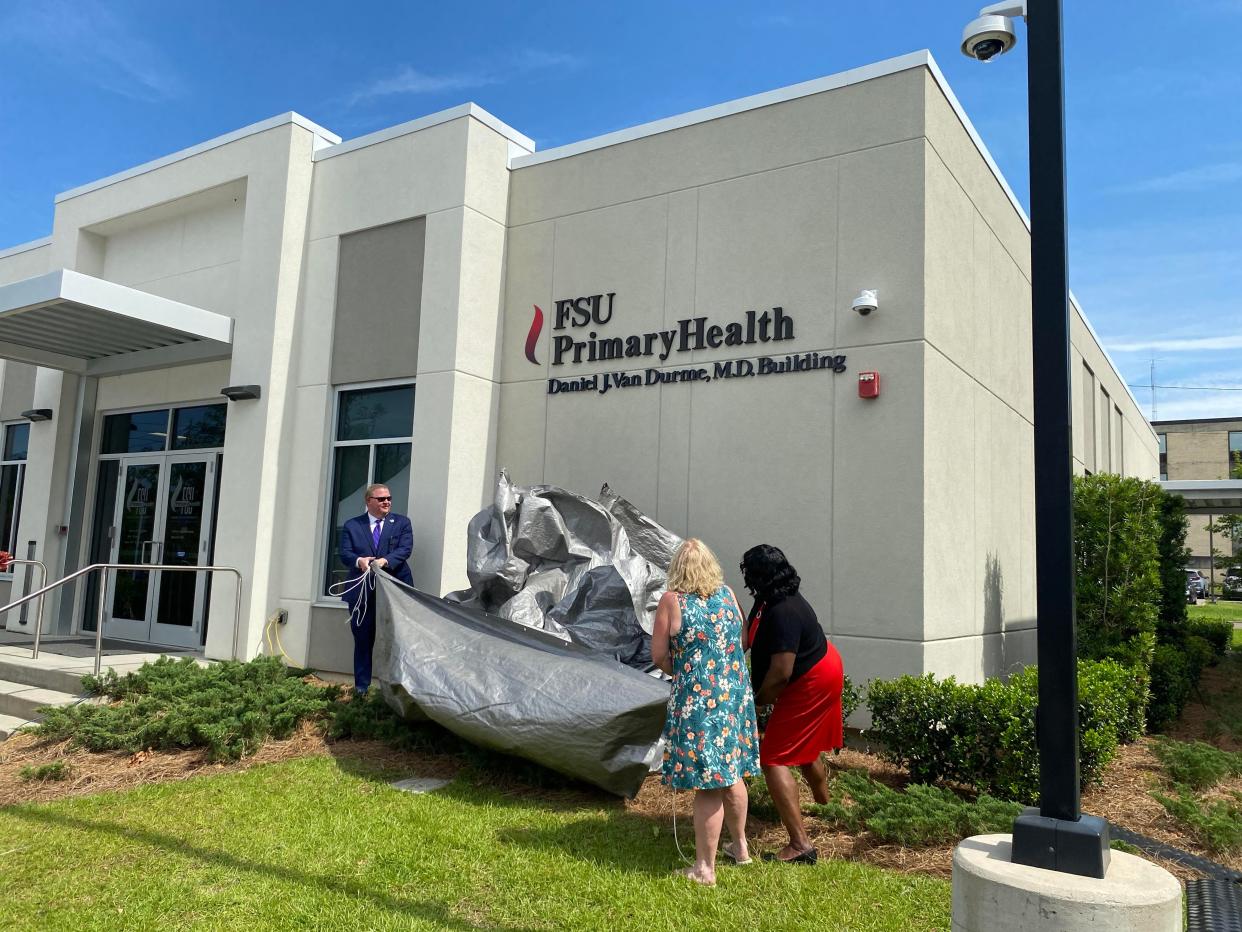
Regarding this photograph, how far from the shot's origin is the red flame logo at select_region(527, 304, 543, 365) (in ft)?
33.0

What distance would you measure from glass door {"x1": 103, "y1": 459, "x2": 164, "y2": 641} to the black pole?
11.4 m

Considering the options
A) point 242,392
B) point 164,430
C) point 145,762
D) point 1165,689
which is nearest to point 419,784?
point 145,762

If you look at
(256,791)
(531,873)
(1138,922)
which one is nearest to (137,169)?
(256,791)

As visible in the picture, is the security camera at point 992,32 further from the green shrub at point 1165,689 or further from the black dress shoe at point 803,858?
the green shrub at point 1165,689

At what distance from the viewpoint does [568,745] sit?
5.82m

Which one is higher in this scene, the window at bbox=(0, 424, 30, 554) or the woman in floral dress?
the window at bbox=(0, 424, 30, 554)

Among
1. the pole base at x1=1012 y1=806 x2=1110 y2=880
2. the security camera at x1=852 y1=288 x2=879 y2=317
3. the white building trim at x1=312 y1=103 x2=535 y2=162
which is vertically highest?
the white building trim at x1=312 y1=103 x2=535 y2=162

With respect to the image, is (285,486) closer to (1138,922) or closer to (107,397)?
(107,397)

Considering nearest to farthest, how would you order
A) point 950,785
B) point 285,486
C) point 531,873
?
point 531,873 → point 950,785 → point 285,486

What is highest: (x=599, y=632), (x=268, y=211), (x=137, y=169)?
(x=137, y=169)

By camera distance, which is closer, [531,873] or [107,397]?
[531,873]

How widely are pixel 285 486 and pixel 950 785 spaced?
7.76 m

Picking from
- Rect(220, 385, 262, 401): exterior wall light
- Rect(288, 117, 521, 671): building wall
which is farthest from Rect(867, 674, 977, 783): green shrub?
Rect(220, 385, 262, 401): exterior wall light

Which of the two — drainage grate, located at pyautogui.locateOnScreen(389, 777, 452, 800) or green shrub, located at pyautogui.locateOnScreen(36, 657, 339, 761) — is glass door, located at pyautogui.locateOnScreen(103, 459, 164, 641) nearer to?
green shrub, located at pyautogui.locateOnScreen(36, 657, 339, 761)
